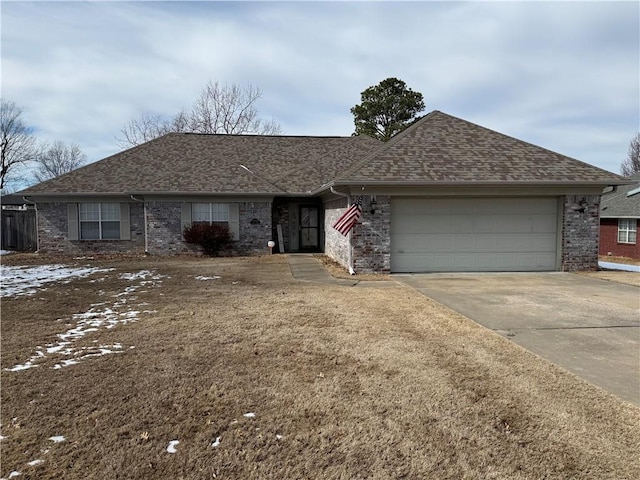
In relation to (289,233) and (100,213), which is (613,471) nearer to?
(289,233)

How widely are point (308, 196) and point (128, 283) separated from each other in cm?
923

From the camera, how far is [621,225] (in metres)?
20.0

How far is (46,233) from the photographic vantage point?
17531mm

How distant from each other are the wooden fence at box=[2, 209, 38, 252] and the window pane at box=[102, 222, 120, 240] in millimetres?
4365

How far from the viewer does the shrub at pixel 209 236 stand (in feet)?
55.5

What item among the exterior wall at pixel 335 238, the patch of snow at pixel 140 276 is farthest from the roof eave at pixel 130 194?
the patch of snow at pixel 140 276

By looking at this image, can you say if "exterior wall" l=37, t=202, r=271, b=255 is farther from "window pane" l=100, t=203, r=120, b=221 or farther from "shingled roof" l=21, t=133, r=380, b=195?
"shingled roof" l=21, t=133, r=380, b=195

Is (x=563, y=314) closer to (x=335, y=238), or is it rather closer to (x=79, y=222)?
(x=335, y=238)

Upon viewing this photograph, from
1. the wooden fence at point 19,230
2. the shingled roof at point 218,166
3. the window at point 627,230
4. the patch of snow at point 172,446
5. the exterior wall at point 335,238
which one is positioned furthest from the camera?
the wooden fence at point 19,230

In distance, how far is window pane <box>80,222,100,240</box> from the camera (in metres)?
17.7

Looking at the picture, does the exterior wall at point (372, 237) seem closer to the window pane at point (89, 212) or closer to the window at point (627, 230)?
the window pane at point (89, 212)

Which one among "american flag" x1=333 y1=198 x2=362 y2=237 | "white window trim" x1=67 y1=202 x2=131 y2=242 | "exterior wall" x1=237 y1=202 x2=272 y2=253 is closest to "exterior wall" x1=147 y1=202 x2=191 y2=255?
"white window trim" x1=67 y1=202 x2=131 y2=242

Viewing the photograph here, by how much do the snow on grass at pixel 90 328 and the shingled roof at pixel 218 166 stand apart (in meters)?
8.24

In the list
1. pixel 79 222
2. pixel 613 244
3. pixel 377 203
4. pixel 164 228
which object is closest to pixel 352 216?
pixel 377 203
